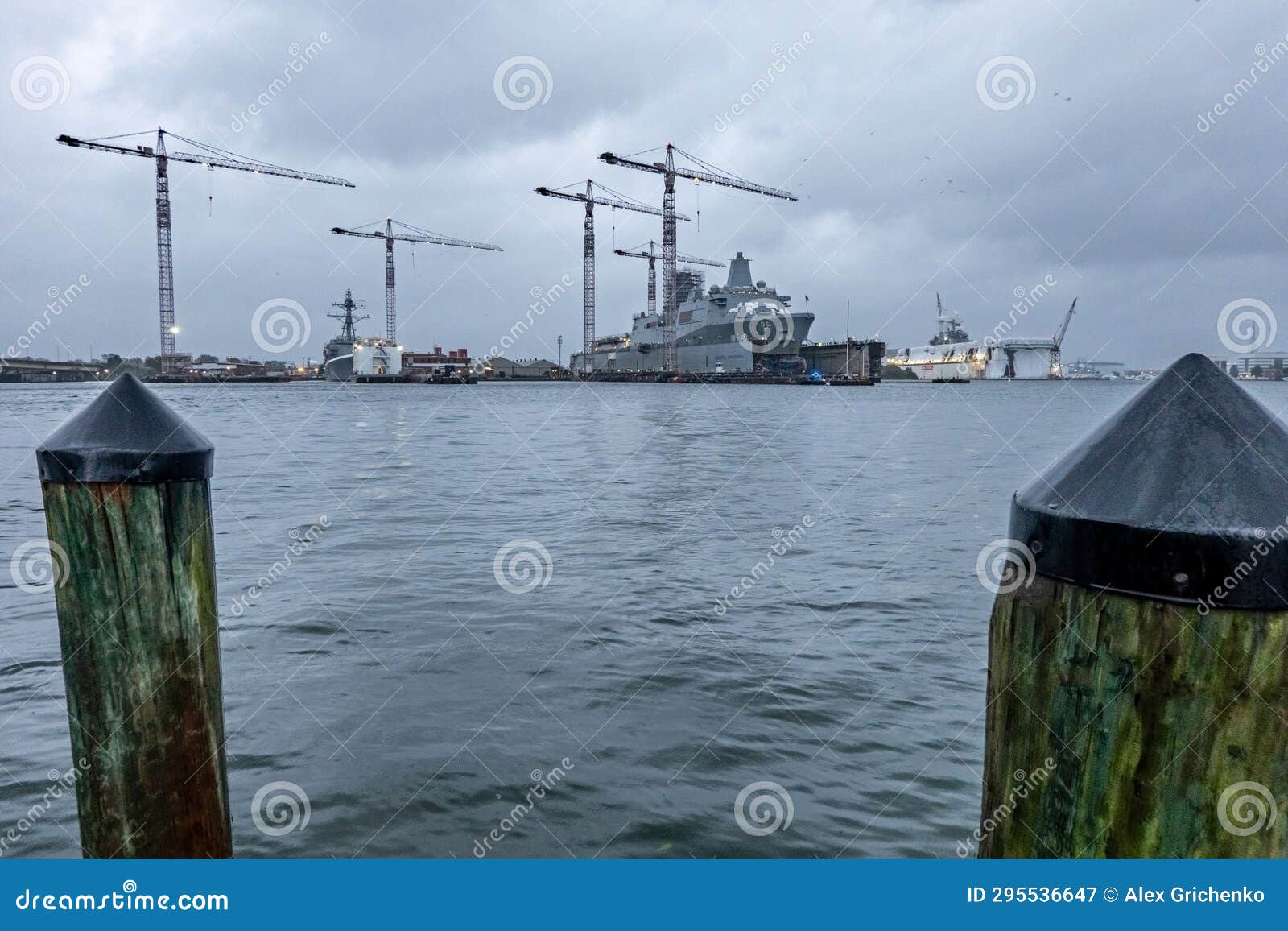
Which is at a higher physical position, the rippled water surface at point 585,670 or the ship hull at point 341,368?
the ship hull at point 341,368

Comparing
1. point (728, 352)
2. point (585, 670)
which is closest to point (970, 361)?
point (728, 352)

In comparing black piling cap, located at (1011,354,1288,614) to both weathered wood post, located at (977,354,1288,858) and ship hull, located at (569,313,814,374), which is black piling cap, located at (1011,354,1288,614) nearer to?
weathered wood post, located at (977,354,1288,858)

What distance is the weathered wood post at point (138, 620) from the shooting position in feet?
8.11

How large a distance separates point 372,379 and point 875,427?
9776 cm

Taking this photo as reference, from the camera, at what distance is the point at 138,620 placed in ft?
8.59

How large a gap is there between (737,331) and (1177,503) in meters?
104

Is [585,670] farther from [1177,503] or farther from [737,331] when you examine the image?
[737,331]

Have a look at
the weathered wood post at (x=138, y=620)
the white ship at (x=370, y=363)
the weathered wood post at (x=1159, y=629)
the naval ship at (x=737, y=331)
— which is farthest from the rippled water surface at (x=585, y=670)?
the white ship at (x=370, y=363)

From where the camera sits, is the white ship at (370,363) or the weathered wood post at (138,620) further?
the white ship at (370,363)

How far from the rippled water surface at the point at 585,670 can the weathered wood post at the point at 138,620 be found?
1.26 m

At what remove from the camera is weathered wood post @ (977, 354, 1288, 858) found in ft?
4.43

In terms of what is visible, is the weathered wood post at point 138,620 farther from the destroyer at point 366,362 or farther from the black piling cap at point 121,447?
the destroyer at point 366,362

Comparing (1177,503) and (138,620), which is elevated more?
(1177,503)

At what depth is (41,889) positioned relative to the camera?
231cm
